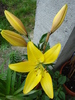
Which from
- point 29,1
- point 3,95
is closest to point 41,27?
point 3,95

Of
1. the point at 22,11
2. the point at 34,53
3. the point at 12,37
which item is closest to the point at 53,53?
the point at 34,53

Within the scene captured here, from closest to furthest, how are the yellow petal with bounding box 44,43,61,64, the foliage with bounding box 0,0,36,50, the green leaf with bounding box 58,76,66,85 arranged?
1. the yellow petal with bounding box 44,43,61,64
2. the green leaf with bounding box 58,76,66,85
3. the foliage with bounding box 0,0,36,50

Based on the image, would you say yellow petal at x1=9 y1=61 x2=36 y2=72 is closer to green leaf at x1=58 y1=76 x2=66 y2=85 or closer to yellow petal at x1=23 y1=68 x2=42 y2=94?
yellow petal at x1=23 y1=68 x2=42 y2=94

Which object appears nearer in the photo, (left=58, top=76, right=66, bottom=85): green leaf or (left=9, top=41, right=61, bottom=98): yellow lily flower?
(left=9, top=41, right=61, bottom=98): yellow lily flower

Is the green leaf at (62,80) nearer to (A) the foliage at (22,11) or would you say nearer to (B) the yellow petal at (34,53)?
(B) the yellow petal at (34,53)

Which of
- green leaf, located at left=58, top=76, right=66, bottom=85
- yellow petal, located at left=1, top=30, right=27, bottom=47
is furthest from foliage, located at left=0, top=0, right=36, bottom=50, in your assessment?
yellow petal, located at left=1, top=30, right=27, bottom=47

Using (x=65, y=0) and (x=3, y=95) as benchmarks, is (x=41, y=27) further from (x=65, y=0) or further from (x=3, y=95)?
(x=3, y=95)

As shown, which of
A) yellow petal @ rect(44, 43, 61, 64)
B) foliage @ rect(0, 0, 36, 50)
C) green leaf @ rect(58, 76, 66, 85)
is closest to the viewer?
yellow petal @ rect(44, 43, 61, 64)
